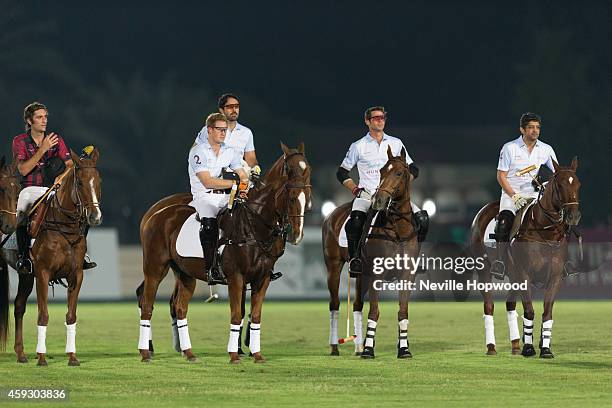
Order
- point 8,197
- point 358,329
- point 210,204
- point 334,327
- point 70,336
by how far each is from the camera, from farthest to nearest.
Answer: point 334,327 < point 358,329 < point 210,204 < point 70,336 < point 8,197

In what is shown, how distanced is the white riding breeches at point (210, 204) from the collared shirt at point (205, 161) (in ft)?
0.36

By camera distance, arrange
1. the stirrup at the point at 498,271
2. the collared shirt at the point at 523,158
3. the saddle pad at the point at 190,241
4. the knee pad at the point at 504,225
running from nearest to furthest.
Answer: the saddle pad at the point at 190,241 < the stirrup at the point at 498,271 < the knee pad at the point at 504,225 < the collared shirt at the point at 523,158

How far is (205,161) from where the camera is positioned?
18031 mm

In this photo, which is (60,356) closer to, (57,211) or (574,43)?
(57,211)

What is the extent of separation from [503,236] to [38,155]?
612cm

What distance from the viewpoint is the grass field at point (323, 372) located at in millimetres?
14172

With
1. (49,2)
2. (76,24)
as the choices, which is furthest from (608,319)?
(76,24)

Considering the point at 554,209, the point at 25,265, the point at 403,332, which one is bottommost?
the point at 403,332

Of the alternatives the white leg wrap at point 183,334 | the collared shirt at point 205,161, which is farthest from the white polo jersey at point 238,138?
the white leg wrap at point 183,334

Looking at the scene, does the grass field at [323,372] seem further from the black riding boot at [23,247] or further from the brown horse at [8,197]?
the brown horse at [8,197]

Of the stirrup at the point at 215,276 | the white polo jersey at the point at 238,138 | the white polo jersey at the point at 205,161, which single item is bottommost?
the stirrup at the point at 215,276

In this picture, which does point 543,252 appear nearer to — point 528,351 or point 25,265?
point 528,351

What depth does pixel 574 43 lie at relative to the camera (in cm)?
7744

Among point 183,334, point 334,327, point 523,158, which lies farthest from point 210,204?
point 523,158
